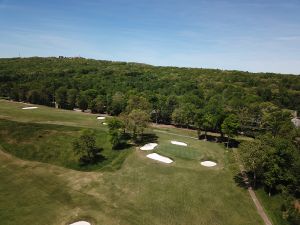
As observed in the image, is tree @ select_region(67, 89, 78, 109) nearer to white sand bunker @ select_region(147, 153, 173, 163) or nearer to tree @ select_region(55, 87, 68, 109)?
tree @ select_region(55, 87, 68, 109)

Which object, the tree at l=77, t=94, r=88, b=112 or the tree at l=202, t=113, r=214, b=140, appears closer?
the tree at l=202, t=113, r=214, b=140

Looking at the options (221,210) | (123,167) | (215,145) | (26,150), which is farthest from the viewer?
(215,145)

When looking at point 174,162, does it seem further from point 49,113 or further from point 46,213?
point 49,113

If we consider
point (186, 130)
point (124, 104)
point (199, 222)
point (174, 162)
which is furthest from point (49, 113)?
point (199, 222)

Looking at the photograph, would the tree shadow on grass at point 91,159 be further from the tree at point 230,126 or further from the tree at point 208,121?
the tree at point 230,126

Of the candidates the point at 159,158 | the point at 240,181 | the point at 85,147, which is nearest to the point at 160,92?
the point at 159,158

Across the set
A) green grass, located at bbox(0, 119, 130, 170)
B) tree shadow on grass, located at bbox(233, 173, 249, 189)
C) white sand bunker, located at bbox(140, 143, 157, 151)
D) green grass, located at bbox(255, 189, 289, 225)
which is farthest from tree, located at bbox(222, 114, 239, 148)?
green grass, located at bbox(0, 119, 130, 170)

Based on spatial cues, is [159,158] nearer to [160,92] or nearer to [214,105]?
[214,105]
